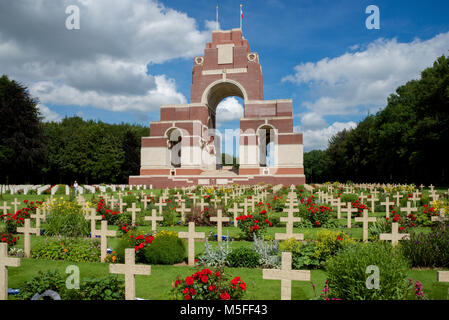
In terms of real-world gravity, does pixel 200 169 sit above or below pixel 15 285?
above

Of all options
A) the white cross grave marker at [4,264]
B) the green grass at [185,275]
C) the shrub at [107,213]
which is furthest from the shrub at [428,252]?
the shrub at [107,213]

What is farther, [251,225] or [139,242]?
[251,225]

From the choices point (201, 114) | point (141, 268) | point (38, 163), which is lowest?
point (141, 268)

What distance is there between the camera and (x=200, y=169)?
3650 centimetres

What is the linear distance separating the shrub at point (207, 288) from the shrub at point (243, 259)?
201 centimetres

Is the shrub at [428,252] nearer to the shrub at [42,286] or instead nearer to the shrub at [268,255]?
the shrub at [268,255]

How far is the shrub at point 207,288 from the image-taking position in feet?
13.0

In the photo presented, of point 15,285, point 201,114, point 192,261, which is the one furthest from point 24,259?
point 201,114

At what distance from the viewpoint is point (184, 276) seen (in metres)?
5.66

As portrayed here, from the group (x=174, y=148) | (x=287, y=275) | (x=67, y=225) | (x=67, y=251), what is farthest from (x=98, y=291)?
(x=174, y=148)

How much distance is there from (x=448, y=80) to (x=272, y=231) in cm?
2589

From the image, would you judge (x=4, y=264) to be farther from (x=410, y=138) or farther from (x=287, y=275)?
(x=410, y=138)

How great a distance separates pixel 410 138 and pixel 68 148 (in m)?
41.9

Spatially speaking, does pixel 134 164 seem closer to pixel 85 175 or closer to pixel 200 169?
pixel 85 175
